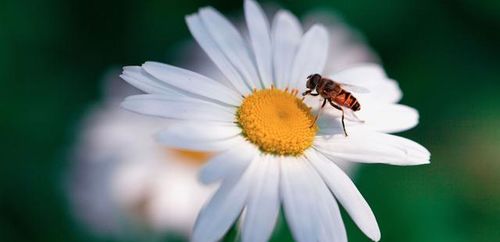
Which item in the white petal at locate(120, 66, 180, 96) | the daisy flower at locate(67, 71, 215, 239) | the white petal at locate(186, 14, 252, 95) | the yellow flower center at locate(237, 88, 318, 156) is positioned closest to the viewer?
the white petal at locate(120, 66, 180, 96)

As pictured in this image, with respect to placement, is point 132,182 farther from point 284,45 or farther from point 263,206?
point 263,206

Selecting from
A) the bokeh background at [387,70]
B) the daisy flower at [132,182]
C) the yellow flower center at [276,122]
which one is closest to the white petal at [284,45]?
the yellow flower center at [276,122]

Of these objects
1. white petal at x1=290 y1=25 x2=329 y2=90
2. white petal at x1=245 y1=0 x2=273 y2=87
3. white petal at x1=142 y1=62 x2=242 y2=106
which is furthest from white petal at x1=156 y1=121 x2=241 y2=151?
white petal at x1=290 y1=25 x2=329 y2=90

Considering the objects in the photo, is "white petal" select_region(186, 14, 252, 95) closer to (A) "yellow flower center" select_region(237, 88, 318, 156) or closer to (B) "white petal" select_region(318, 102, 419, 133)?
(A) "yellow flower center" select_region(237, 88, 318, 156)

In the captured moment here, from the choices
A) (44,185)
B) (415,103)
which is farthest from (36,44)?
(415,103)

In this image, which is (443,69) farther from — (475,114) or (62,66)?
(62,66)

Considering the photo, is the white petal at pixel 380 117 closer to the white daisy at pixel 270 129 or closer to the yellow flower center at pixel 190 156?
the white daisy at pixel 270 129
